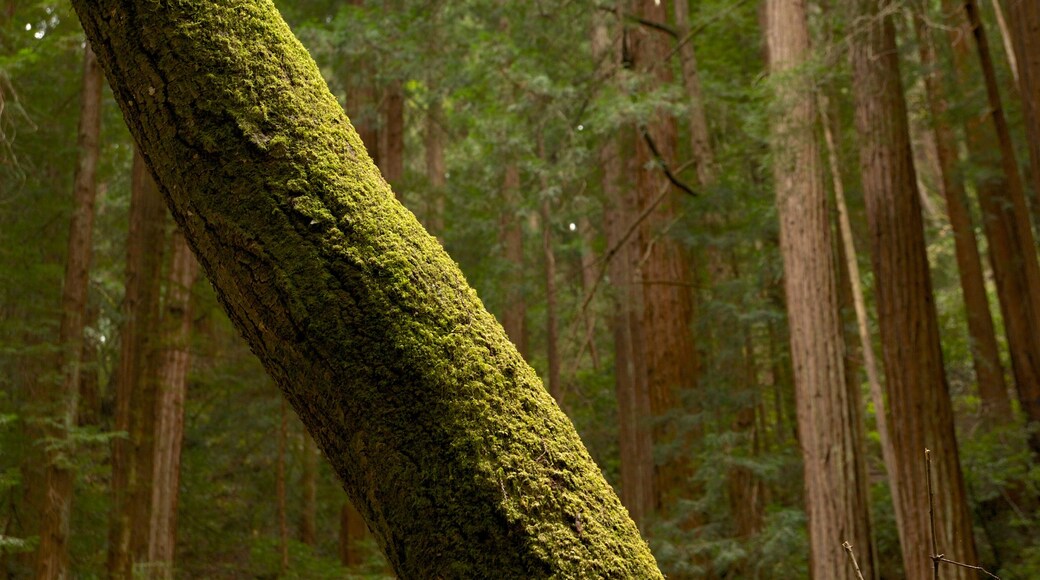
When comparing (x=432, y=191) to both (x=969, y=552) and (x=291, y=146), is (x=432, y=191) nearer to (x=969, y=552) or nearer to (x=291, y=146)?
(x=969, y=552)

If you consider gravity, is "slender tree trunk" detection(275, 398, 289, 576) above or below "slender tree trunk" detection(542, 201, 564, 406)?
below

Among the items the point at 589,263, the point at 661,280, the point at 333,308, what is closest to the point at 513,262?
the point at 661,280

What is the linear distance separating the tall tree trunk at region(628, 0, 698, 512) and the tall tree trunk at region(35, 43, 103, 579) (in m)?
6.21

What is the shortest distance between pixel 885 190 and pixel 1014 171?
3.01 meters

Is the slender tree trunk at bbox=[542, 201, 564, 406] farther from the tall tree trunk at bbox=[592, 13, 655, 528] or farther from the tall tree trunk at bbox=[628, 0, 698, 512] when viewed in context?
the tall tree trunk at bbox=[628, 0, 698, 512]

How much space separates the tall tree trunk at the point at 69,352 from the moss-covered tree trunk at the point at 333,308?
24.8ft

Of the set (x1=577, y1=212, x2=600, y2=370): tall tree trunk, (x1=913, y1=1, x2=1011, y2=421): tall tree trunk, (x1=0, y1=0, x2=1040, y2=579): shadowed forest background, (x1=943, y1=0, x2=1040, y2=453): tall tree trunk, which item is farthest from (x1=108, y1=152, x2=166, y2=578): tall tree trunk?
(x1=913, y1=1, x2=1011, y2=421): tall tree trunk

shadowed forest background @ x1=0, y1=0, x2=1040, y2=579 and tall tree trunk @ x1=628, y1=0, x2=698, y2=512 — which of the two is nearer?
shadowed forest background @ x1=0, y1=0, x2=1040, y2=579

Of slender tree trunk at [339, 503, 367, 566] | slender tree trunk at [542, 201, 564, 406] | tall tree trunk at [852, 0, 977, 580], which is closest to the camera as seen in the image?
tall tree trunk at [852, 0, 977, 580]

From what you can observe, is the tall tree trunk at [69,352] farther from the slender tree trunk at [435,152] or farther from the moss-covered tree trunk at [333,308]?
the moss-covered tree trunk at [333,308]

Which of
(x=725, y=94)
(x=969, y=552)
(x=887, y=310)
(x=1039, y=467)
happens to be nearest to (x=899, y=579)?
(x=1039, y=467)

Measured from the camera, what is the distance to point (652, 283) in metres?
12.3

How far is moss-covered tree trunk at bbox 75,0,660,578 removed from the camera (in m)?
1.39

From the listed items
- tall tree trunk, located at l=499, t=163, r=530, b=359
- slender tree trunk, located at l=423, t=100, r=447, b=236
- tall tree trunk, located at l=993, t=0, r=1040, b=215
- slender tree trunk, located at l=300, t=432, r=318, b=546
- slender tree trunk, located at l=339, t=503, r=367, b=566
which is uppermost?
slender tree trunk, located at l=423, t=100, r=447, b=236
